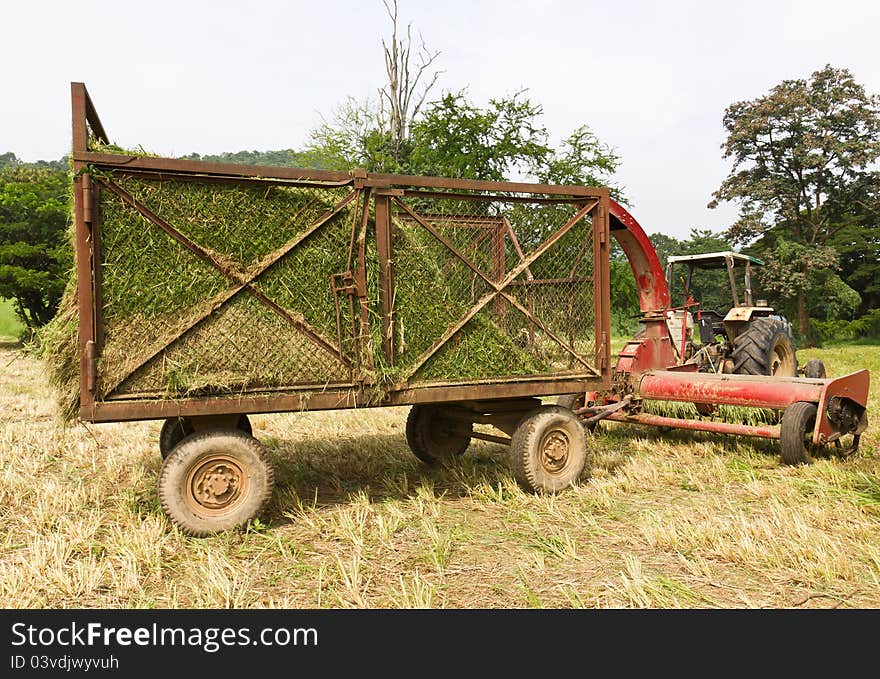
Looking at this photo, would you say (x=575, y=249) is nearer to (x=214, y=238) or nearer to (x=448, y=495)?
(x=448, y=495)

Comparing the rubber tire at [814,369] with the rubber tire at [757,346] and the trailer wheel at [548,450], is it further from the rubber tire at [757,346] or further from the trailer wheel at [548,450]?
the trailer wheel at [548,450]

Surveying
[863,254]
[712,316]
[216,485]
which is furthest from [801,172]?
[216,485]

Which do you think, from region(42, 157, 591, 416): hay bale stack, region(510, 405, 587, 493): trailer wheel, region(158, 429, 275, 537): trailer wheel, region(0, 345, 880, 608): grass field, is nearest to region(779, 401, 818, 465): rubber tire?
region(0, 345, 880, 608): grass field

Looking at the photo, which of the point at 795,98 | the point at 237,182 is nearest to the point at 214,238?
the point at 237,182

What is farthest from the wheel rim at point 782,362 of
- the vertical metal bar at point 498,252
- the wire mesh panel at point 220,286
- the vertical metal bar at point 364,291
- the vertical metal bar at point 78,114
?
the vertical metal bar at point 78,114

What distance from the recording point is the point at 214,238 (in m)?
4.54

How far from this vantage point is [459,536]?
463cm

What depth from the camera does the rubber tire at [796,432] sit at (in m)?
6.03

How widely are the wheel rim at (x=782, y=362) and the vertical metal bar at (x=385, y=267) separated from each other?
6468mm

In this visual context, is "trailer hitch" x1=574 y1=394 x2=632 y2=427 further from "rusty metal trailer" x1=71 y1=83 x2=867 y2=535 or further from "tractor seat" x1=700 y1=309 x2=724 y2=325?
"tractor seat" x1=700 y1=309 x2=724 y2=325

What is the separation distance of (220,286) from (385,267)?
122cm

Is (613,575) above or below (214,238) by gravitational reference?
below
